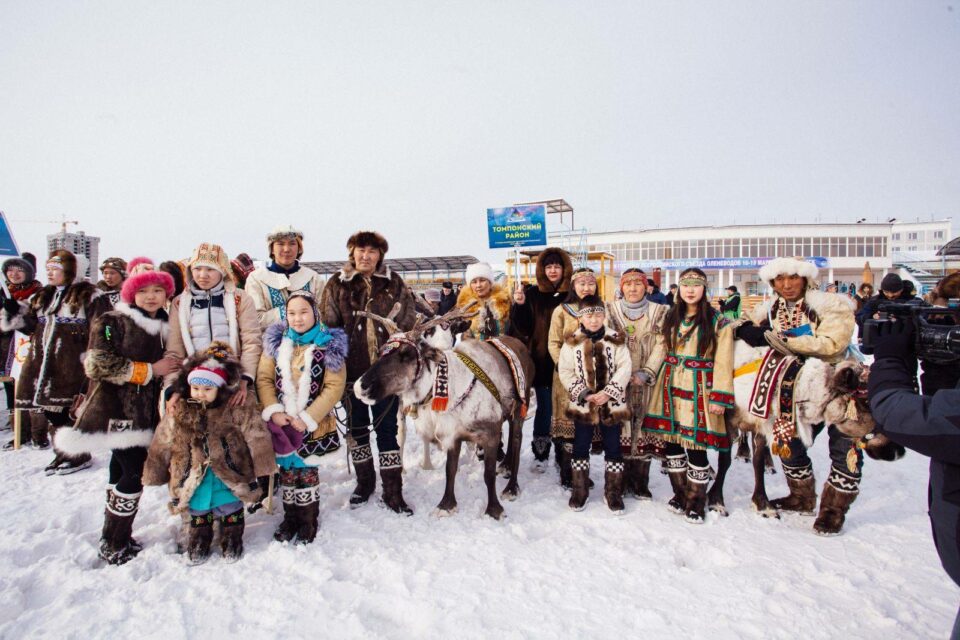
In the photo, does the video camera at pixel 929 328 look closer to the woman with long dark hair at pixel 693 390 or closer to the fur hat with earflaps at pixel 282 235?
the woman with long dark hair at pixel 693 390

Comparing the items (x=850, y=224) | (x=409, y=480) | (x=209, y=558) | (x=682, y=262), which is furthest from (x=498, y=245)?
(x=850, y=224)

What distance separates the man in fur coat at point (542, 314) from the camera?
15.3 feet

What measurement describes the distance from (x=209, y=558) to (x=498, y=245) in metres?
20.8

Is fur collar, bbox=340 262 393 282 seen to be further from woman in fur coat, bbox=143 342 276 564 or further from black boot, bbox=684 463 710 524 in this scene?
black boot, bbox=684 463 710 524

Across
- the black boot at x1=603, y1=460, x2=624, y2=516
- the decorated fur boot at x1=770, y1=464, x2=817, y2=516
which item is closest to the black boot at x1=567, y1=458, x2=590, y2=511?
the black boot at x1=603, y1=460, x2=624, y2=516

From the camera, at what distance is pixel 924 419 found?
145 cm

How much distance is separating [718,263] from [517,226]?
32.7 meters

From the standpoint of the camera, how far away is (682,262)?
47375mm

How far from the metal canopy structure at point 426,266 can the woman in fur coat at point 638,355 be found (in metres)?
27.6

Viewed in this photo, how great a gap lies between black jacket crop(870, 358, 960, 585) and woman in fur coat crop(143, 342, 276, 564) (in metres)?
3.23

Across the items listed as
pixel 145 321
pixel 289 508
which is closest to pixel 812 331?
pixel 289 508

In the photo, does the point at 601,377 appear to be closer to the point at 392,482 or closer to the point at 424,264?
the point at 392,482

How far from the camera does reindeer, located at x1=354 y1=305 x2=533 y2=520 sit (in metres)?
3.41

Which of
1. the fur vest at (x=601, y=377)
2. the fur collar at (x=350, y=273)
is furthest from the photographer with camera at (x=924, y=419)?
the fur collar at (x=350, y=273)
